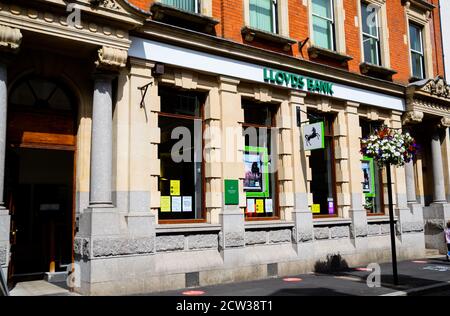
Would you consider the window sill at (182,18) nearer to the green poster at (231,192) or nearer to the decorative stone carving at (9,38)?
the decorative stone carving at (9,38)

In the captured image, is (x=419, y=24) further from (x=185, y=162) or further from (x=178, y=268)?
(x=178, y=268)

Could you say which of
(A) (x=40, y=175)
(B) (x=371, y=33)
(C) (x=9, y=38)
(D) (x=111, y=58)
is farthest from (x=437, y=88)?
(C) (x=9, y=38)

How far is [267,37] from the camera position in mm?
12805

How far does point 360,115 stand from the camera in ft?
50.6

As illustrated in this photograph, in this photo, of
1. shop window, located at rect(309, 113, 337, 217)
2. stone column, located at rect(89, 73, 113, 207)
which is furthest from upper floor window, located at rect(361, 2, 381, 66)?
stone column, located at rect(89, 73, 113, 207)

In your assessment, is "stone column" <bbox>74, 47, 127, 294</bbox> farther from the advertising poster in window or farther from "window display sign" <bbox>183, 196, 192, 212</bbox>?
the advertising poster in window

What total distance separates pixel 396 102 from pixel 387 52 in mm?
1890

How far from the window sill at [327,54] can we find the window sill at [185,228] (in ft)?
21.0

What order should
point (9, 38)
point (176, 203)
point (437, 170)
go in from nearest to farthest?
point (9, 38)
point (176, 203)
point (437, 170)

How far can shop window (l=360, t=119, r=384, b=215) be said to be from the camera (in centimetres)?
1551

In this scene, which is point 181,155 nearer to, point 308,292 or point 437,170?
point 308,292

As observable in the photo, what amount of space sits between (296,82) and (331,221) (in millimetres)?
4391

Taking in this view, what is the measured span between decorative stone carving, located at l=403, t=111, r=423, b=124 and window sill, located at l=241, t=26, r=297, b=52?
20.4 ft

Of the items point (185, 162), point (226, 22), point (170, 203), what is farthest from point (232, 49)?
point (170, 203)
